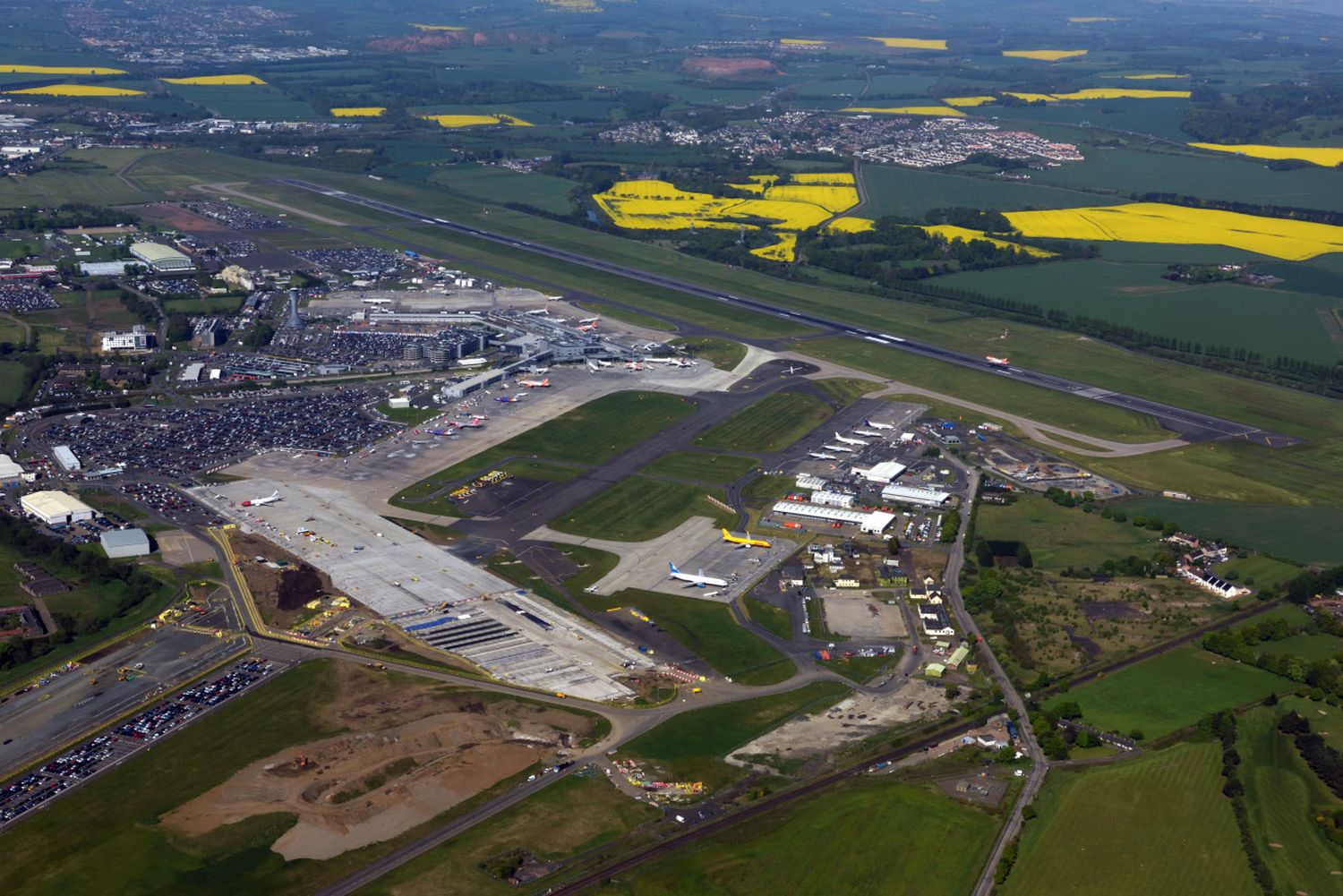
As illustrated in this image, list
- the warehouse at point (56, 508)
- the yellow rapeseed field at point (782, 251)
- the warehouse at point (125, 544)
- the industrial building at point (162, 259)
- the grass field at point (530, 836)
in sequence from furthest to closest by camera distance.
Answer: the yellow rapeseed field at point (782, 251) < the industrial building at point (162, 259) < the warehouse at point (56, 508) < the warehouse at point (125, 544) < the grass field at point (530, 836)

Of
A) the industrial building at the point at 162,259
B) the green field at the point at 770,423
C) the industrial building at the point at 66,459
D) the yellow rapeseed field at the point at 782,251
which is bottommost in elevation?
the green field at the point at 770,423

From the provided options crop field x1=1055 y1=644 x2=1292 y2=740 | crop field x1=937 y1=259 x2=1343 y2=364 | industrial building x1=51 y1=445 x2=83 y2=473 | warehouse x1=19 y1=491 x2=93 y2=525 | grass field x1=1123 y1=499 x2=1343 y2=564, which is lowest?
crop field x1=1055 y1=644 x2=1292 y2=740

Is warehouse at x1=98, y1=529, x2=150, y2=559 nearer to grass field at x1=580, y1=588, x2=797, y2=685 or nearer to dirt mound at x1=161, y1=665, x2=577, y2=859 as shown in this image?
dirt mound at x1=161, y1=665, x2=577, y2=859

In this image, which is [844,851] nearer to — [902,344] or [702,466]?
[702,466]

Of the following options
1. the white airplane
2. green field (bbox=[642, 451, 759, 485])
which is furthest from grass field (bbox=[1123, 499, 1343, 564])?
the white airplane

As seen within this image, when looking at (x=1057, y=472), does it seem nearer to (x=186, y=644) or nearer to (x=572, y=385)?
(x=572, y=385)

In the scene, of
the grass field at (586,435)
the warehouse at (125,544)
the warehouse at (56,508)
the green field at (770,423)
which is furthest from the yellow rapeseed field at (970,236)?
the warehouse at (56,508)

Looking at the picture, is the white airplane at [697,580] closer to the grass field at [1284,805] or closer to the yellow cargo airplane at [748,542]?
the yellow cargo airplane at [748,542]
